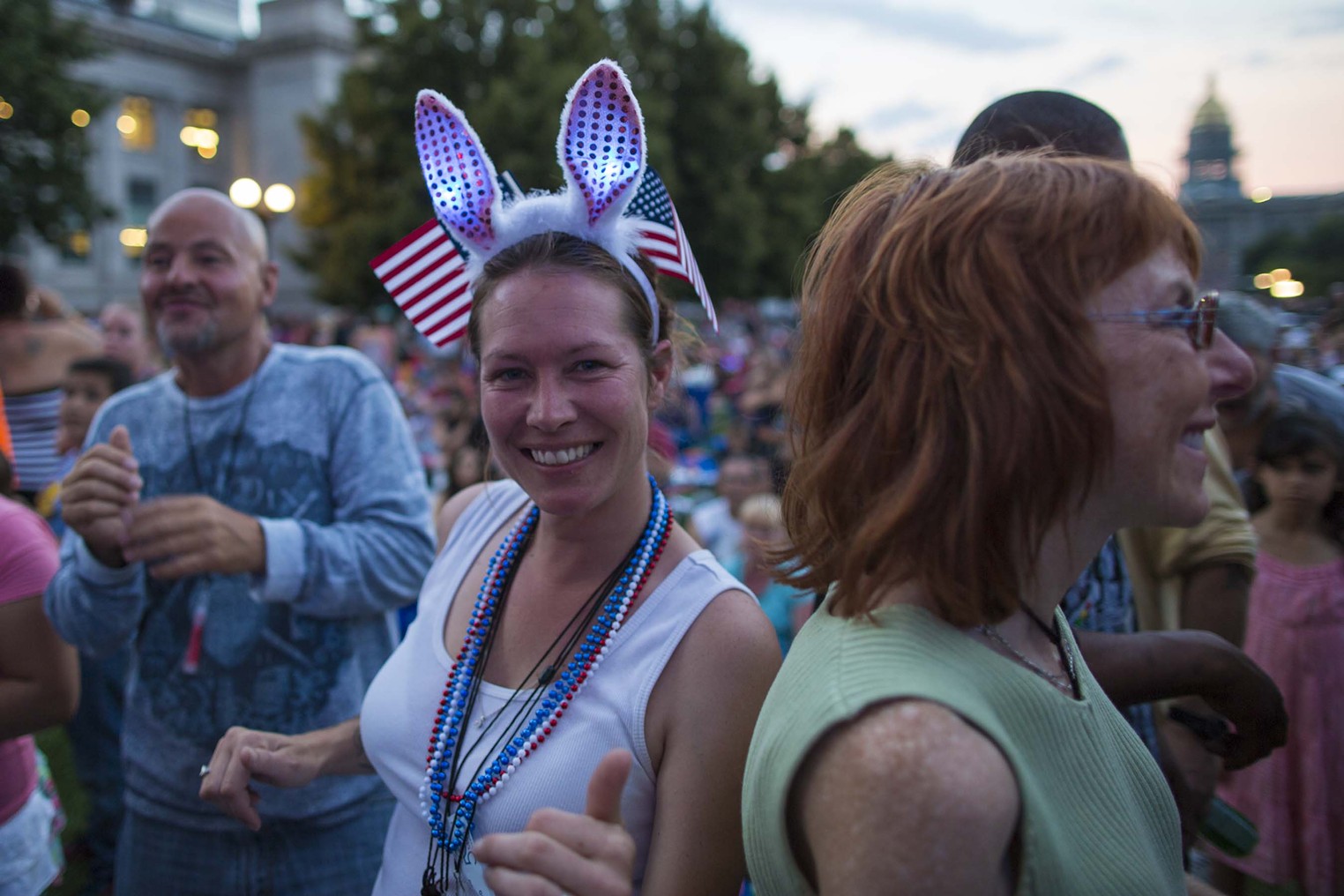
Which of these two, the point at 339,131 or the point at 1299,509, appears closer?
the point at 1299,509

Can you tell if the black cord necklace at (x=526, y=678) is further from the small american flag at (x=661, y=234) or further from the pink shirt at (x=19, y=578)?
the pink shirt at (x=19, y=578)

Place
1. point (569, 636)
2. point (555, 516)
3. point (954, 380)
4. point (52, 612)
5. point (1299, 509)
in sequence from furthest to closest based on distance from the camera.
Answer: point (1299, 509) → point (52, 612) → point (555, 516) → point (569, 636) → point (954, 380)

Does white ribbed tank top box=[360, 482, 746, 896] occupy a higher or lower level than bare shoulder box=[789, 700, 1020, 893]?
lower

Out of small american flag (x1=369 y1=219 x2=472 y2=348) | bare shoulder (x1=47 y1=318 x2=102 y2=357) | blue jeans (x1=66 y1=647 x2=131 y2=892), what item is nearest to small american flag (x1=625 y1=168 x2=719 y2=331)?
small american flag (x1=369 y1=219 x2=472 y2=348)

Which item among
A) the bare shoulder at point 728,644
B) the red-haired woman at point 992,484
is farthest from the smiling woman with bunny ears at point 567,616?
the red-haired woman at point 992,484

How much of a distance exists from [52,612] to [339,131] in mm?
28134

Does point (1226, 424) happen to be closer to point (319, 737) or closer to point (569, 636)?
point (569, 636)

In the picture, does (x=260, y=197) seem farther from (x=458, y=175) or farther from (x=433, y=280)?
(x=458, y=175)

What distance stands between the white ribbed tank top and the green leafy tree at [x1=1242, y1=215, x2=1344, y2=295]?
57345mm

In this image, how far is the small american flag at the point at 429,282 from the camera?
2.22 meters

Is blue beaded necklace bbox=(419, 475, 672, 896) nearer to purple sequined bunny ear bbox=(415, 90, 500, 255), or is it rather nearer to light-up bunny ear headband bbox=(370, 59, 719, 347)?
light-up bunny ear headband bbox=(370, 59, 719, 347)

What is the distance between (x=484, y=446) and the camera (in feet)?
7.98

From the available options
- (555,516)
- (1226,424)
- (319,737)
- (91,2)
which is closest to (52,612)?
(319,737)

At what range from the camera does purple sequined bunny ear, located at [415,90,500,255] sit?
1.87m
